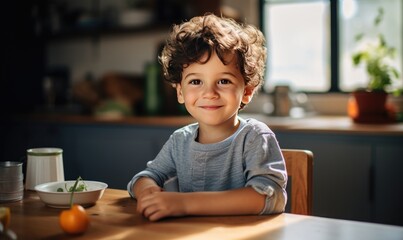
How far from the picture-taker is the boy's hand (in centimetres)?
109

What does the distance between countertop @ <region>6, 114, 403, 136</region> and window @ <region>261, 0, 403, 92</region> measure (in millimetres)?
313

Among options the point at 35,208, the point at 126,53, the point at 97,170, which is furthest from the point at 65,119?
the point at 35,208

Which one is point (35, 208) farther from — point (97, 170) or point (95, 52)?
point (95, 52)

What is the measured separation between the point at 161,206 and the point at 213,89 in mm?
338

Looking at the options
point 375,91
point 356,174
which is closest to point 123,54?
point 375,91

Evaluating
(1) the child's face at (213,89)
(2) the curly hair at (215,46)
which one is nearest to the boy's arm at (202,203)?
(1) the child's face at (213,89)

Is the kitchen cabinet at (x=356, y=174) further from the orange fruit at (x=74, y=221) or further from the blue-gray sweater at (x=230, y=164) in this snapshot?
the orange fruit at (x=74, y=221)

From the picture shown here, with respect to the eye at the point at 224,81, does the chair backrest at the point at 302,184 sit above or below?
below

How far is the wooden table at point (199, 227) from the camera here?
3.16 feet

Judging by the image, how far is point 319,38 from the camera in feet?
10.9

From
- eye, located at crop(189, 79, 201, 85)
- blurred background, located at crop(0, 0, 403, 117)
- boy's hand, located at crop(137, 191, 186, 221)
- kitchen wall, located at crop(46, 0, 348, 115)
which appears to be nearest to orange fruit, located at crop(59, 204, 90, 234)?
boy's hand, located at crop(137, 191, 186, 221)

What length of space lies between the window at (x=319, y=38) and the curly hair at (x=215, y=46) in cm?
192

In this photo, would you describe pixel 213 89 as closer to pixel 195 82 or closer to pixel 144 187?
pixel 195 82

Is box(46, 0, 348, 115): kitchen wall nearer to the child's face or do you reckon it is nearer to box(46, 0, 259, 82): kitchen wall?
box(46, 0, 259, 82): kitchen wall
